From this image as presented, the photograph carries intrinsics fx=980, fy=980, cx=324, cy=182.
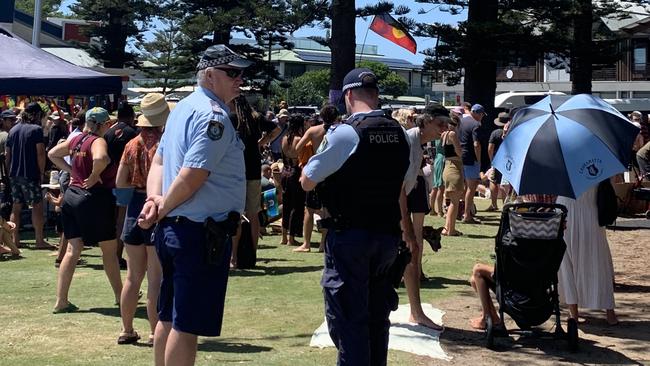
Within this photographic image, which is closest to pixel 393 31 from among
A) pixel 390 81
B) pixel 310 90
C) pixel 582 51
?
pixel 582 51

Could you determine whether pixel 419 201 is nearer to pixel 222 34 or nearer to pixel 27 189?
pixel 27 189

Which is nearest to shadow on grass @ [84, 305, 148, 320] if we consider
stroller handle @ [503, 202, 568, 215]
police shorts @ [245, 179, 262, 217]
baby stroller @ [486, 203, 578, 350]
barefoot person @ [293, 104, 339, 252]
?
barefoot person @ [293, 104, 339, 252]

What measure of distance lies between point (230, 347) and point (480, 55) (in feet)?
58.8

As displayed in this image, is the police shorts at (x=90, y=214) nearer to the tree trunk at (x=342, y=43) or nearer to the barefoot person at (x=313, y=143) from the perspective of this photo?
the barefoot person at (x=313, y=143)

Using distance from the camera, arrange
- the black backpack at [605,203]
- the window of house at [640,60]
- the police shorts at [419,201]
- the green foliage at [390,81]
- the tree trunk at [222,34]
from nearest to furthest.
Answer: the black backpack at [605,203], the police shorts at [419,201], the tree trunk at [222,34], the window of house at [640,60], the green foliage at [390,81]

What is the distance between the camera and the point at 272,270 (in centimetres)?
1058

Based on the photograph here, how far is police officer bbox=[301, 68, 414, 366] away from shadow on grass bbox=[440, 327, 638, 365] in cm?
180

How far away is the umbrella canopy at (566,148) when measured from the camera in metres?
6.97

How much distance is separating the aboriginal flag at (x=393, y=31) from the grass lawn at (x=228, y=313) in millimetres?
13802

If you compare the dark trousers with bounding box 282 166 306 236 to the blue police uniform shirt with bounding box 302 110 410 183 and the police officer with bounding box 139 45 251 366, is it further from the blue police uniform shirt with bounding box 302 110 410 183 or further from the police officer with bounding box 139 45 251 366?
the police officer with bounding box 139 45 251 366

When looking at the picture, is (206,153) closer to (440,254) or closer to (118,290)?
(118,290)

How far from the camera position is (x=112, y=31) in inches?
1844

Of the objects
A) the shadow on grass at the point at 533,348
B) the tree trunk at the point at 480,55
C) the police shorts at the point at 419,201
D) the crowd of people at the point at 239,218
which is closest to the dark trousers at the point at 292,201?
the police shorts at the point at 419,201

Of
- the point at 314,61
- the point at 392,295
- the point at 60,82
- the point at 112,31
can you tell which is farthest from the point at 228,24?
the point at 314,61
